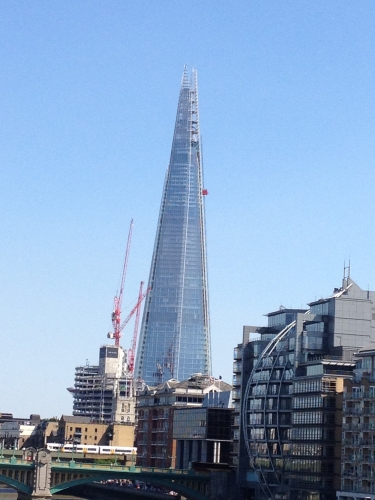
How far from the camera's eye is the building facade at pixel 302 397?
479 feet

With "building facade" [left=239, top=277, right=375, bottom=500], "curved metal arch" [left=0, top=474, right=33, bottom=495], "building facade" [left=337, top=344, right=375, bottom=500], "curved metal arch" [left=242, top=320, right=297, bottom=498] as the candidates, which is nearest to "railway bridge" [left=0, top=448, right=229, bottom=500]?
"curved metal arch" [left=0, top=474, right=33, bottom=495]

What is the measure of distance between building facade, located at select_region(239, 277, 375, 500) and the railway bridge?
5.46 metres

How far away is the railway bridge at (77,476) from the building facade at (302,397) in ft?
17.9

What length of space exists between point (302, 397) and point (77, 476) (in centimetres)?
3637

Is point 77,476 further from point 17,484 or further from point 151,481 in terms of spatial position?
point 151,481

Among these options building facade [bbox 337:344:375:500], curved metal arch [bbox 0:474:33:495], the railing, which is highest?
building facade [bbox 337:344:375:500]

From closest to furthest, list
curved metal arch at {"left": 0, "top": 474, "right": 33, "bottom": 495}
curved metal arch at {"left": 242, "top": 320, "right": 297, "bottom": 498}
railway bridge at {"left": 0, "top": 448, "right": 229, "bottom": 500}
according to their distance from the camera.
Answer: curved metal arch at {"left": 0, "top": 474, "right": 33, "bottom": 495}
curved metal arch at {"left": 242, "top": 320, "right": 297, "bottom": 498}
railway bridge at {"left": 0, "top": 448, "right": 229, "bottom": 500}

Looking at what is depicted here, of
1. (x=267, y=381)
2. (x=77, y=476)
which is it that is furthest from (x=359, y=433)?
(x=77, y=476)

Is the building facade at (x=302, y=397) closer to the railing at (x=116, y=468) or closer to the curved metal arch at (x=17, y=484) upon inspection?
the railing at (x=116, y=468)

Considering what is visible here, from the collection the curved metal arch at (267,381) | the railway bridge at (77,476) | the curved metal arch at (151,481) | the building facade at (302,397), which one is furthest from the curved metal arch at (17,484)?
the curved metal arch at (267,381)

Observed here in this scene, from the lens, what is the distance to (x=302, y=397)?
151 meters

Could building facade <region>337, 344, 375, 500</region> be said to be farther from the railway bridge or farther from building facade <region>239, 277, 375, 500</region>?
the railway bridge

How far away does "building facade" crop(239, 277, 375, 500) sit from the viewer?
5743 inches

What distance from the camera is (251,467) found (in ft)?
550
